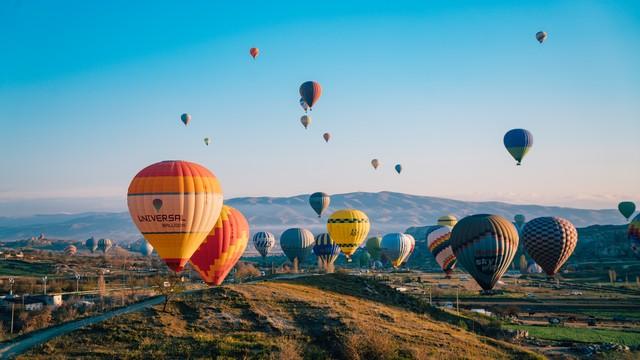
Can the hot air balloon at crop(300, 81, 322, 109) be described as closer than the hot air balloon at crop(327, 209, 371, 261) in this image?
Yes

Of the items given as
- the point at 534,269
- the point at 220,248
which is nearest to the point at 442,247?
the point at 220,248

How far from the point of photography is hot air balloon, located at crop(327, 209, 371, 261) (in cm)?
8881

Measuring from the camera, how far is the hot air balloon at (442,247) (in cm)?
8994

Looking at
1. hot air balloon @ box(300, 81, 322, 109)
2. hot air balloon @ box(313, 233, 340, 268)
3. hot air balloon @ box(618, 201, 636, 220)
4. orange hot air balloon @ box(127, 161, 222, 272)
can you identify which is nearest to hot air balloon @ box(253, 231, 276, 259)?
hot air balloon @ box(313, 233, 340, 268)

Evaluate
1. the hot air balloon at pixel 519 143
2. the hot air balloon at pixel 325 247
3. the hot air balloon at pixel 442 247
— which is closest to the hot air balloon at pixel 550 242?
the hot air balloon at pixel 519 143

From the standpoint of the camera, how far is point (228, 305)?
41.3m

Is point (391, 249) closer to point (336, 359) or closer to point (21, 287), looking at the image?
point (21, 287)

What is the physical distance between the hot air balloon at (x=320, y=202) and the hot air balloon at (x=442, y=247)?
23.2 meters

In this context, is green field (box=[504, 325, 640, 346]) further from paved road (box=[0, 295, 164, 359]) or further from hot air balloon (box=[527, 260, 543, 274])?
hot air balloon (box=[527, 260, 543, 274])

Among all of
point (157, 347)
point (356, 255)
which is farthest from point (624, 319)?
point (356, 255)

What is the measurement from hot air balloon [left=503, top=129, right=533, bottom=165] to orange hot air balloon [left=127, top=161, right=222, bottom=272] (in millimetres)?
54142

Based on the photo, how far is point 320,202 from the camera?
11194 cm

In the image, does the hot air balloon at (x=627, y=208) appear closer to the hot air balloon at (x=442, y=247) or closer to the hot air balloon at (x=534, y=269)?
the hot air balloon at (x=534, y=269)

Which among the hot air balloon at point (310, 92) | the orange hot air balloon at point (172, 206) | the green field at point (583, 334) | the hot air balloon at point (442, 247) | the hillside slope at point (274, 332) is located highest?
the hot air balloon at point (310, 92)
